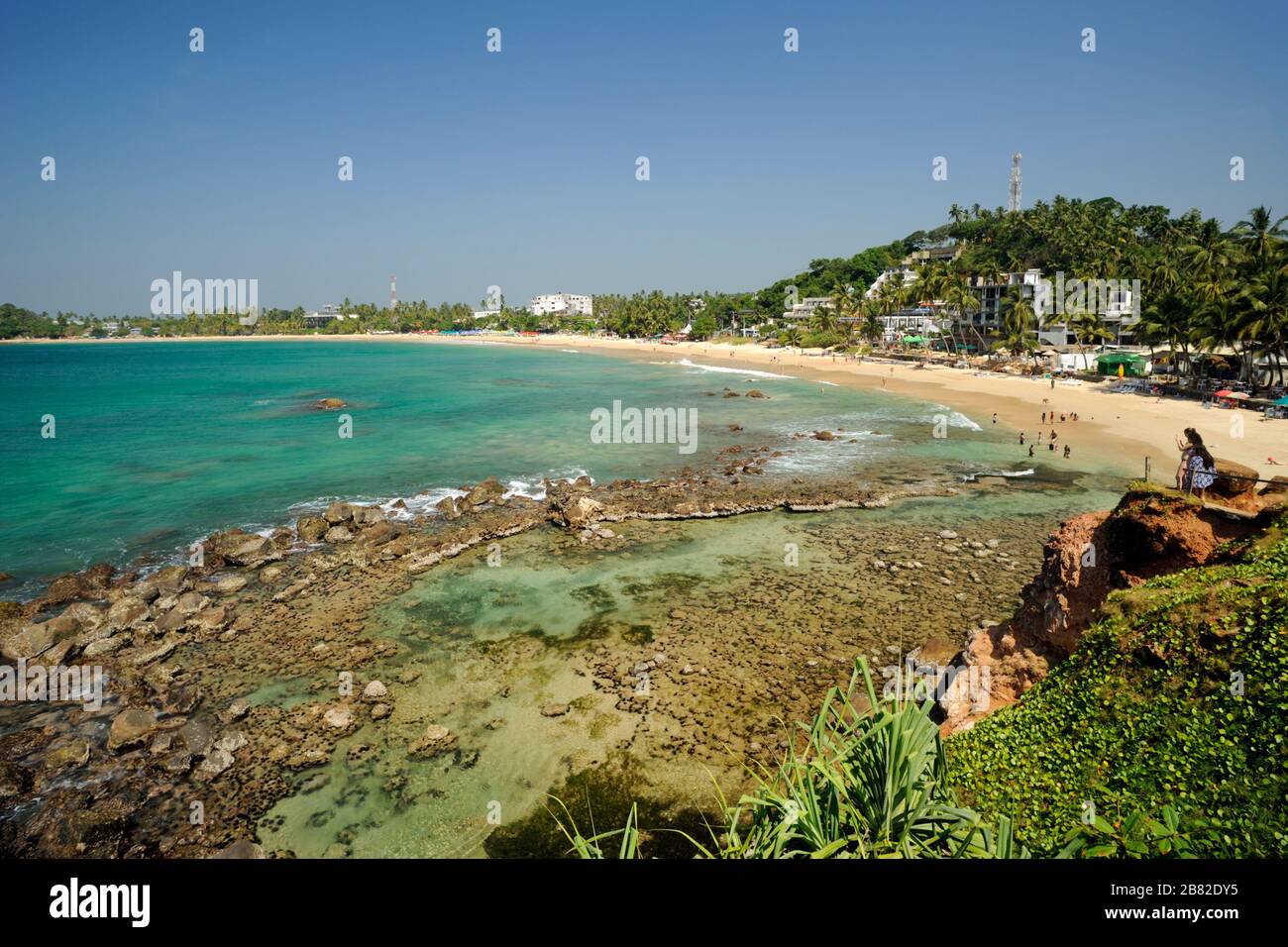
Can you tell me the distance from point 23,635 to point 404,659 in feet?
33.2

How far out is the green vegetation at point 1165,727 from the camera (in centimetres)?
619

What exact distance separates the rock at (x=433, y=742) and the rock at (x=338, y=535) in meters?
13.3

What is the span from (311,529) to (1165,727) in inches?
1013

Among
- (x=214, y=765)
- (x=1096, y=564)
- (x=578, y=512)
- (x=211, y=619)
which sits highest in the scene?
(x=1096, y=564)

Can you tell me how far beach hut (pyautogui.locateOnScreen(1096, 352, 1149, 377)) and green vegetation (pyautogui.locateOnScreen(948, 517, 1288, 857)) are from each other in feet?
184

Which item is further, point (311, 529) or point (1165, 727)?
point (311, 529)

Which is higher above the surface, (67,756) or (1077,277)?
(1077,277)

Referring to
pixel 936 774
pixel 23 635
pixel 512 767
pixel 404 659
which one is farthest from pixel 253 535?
pixel 936 774

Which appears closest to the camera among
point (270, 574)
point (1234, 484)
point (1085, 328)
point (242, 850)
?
point (242, 850)

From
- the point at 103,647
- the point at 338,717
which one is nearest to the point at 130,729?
the point at 338,717

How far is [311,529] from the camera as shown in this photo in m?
25.0

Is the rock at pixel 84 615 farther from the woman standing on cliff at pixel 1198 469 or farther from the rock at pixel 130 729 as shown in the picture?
the woman standing on cliff at pixel 1198 469

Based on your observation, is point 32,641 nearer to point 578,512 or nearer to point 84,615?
point 84,615

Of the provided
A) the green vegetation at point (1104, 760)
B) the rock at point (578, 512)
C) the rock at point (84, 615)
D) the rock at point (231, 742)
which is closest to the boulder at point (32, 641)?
the rock at point (84, 615)
